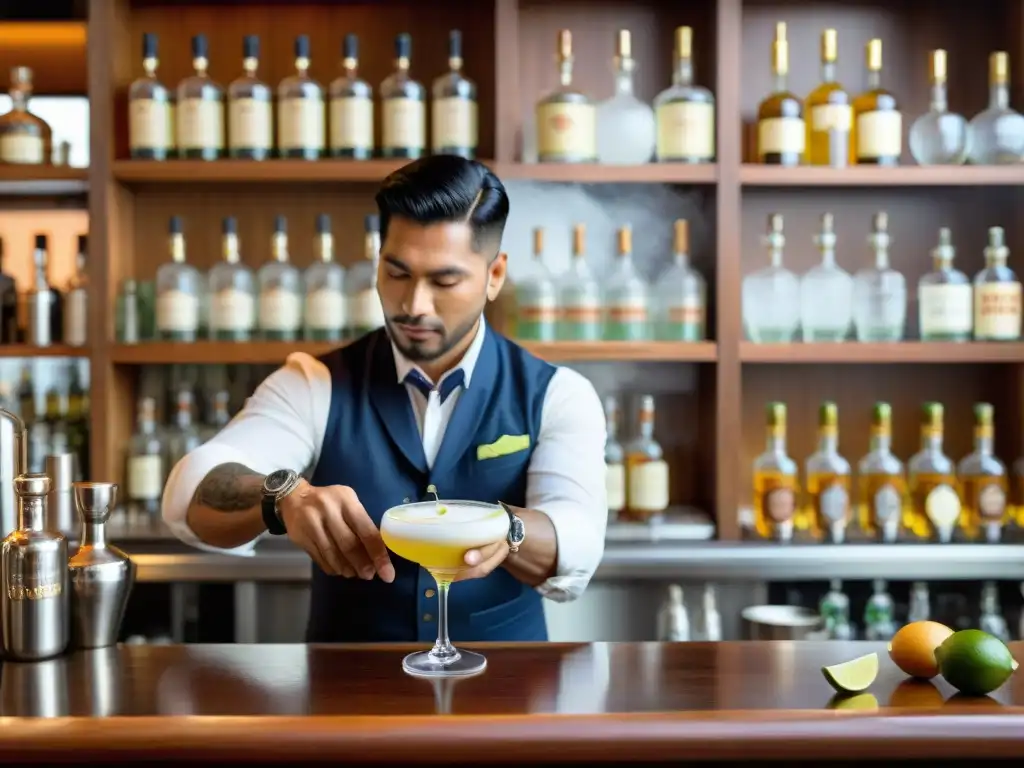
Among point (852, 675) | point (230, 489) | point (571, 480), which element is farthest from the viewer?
point (571, 480)

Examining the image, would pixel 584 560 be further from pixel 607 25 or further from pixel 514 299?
pixel 607 25

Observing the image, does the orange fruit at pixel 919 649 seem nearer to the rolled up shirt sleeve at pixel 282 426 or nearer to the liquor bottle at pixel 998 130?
the rolled up shirt sleeve at pixel 282 426

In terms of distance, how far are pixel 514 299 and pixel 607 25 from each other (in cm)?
74

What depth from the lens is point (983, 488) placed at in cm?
254

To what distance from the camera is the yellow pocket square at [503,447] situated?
180 cm

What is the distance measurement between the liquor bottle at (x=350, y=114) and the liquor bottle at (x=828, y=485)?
4.00 ft

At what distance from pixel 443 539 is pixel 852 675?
1.51 feet

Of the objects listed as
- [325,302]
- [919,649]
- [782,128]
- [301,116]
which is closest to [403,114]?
[301,116]

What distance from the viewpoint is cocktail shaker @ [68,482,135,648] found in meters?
1.31

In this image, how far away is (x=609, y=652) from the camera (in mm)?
1351

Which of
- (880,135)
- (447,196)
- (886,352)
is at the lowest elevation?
(886,352)

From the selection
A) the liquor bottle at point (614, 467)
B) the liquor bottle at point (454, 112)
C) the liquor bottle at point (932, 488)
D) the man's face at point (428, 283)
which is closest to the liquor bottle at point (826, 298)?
the liquor bottle at point (932, 488)

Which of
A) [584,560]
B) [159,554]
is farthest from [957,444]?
[159,554]

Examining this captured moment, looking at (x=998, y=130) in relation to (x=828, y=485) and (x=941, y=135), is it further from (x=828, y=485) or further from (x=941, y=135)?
(x=828, y=485)
